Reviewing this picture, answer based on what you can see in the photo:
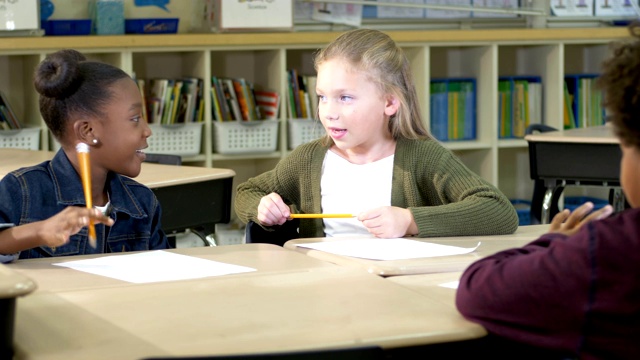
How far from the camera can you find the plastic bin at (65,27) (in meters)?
4.52

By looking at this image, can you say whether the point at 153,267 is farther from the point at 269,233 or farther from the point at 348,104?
the point at 348,104

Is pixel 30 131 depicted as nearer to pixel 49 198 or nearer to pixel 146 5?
pixel 146 5

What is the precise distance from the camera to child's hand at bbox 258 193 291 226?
7.60 feet

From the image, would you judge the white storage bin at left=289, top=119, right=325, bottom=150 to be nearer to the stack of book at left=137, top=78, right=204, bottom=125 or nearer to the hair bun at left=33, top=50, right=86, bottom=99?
the stack of book at left=137, top=78, right=204, bottom=125

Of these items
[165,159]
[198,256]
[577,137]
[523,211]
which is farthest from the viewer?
[523,211]

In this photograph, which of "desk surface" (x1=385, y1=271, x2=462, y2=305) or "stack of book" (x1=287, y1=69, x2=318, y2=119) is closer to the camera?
"desk surface" (x1=385, y1=271, x2=462, y2=305)

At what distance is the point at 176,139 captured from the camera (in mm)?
4660

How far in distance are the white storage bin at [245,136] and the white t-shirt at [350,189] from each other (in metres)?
2.16

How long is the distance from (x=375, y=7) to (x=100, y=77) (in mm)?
3280

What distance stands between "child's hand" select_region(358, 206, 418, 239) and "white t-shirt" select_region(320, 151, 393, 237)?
0.34 m

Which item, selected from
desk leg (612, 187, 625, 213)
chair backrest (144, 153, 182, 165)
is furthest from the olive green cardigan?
desk leg (612, 187, 625, 213)

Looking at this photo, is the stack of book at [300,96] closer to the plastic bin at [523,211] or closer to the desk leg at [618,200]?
the plastic bin at [523,211]

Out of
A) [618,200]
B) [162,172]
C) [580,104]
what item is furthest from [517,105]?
[162,172]

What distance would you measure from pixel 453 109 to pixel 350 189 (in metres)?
2.88
